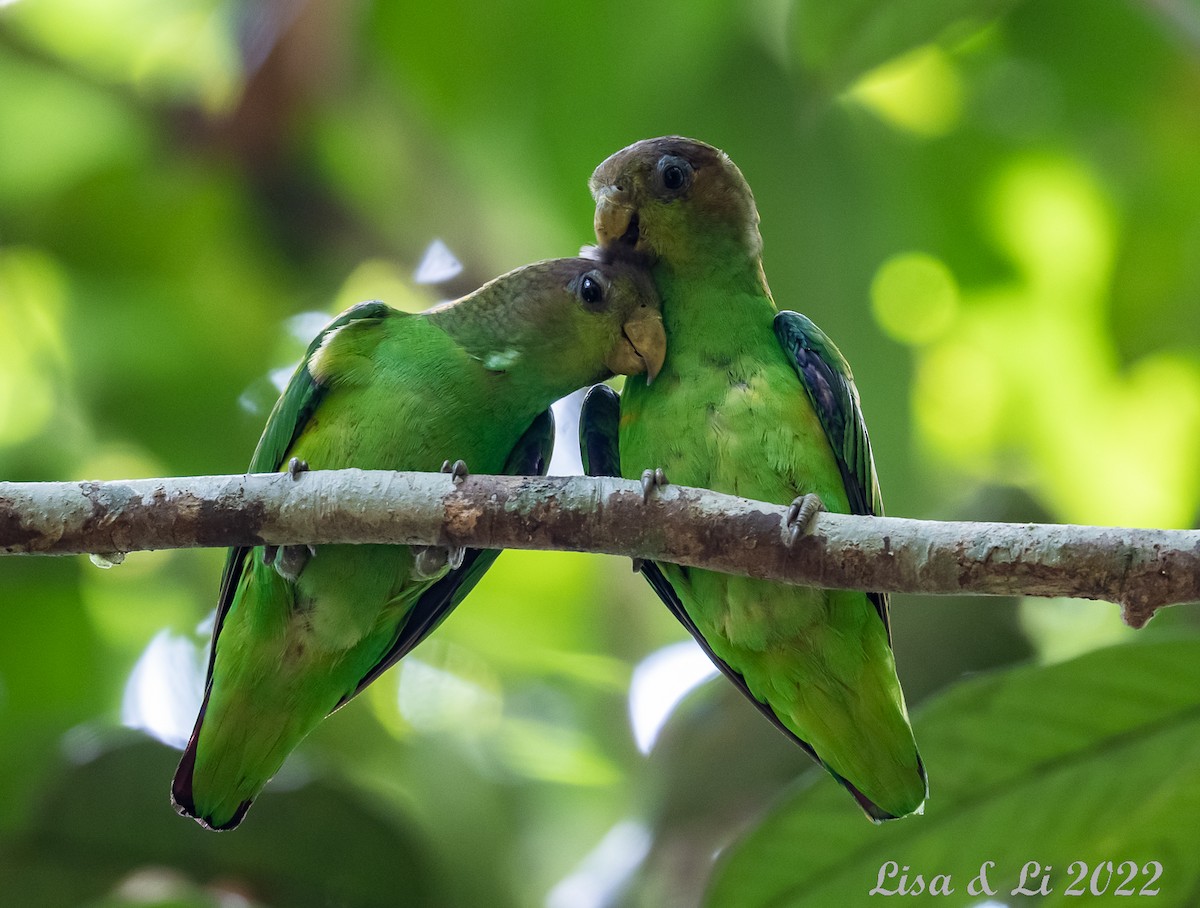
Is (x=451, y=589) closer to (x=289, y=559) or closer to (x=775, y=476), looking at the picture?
(x=289, y=559)

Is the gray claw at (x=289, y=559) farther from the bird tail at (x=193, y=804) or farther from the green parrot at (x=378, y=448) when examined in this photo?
the bird tail at (x=193, y=804)

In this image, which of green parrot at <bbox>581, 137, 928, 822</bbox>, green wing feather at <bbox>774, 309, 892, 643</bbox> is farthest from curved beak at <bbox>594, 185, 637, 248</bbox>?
green wing feather at <bbox>774, 309, 892, 643</bbox>

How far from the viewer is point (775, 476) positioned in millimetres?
3193

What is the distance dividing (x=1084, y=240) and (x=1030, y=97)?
69cm

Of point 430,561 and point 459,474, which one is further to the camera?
point 430,561

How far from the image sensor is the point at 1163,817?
2.88m

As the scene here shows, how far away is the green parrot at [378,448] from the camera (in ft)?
11.0

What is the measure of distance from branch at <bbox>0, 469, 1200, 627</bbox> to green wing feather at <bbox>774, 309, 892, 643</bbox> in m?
0.78

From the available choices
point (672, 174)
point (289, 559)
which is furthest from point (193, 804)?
point (672, 174)

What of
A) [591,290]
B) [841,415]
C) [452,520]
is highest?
[591,290]

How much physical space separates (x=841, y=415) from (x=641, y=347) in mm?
595

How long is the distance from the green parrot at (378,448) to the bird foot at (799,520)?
925 mm

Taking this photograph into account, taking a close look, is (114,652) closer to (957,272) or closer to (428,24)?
(428,24)

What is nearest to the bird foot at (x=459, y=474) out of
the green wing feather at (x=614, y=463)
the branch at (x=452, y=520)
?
the branch at (x=452, y=520)
